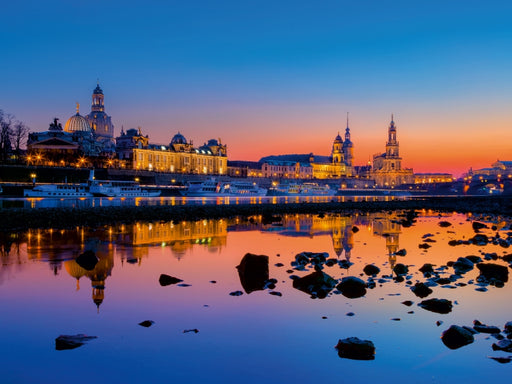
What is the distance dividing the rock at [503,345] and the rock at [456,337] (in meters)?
0.51

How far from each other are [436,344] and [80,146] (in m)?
141

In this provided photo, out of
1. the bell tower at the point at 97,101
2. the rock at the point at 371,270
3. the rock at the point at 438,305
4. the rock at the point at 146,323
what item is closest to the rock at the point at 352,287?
the rock at the point at 438,305

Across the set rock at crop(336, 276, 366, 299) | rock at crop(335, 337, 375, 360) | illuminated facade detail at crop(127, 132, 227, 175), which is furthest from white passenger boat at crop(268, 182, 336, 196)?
rock at crop(335, 337, 375, 360)

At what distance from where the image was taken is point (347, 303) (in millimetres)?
13203

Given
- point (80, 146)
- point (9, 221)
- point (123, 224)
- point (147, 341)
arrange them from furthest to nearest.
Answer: point (80, 146) → point (123, 224) → point (9, 221) → point (147, 341)

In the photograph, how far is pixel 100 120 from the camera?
192 m

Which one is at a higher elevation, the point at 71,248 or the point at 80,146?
the point at 80,146

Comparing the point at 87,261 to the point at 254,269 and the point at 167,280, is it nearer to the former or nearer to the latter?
the point at 167,280

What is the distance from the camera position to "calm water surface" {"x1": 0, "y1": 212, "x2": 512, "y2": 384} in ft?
29.0

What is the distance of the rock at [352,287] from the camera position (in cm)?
1422

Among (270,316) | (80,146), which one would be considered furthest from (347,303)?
(80,146)

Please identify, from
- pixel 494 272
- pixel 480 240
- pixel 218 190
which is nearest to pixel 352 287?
pixel 494 272

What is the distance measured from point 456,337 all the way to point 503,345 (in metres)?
0.98

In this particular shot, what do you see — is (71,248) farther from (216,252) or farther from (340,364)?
(340,364)
